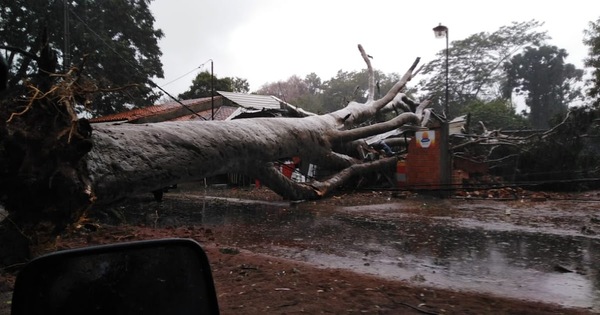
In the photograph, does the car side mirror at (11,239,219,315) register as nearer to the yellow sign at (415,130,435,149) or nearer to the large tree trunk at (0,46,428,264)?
the large tree trunk at (0,46,428,264)

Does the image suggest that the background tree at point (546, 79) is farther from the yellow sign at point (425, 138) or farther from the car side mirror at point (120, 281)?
the car side mirror at point (120, 281)

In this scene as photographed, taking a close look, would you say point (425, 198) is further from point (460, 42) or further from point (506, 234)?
point (460, 42)

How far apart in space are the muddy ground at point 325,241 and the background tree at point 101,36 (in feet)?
29.9

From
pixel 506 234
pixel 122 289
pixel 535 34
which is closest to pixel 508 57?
pixel 535 34

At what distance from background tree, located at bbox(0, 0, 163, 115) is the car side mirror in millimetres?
15197

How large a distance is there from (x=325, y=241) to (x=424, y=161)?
6.26m

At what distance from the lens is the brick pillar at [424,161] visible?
1100 centimetres

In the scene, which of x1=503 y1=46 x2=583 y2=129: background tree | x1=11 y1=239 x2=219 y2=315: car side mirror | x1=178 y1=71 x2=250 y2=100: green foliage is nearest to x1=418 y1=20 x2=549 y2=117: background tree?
x1=503 y1=46 x2=583 y2=129: background tree

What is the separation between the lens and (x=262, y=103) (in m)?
17.9

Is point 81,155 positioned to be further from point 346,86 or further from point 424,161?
point 346,86

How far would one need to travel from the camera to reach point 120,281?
1309 millimetres

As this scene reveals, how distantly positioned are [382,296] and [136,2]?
2445 centimetres

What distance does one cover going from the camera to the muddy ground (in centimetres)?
322

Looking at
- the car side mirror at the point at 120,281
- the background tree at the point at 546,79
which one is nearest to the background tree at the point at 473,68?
the background tree at the point at 546,79
